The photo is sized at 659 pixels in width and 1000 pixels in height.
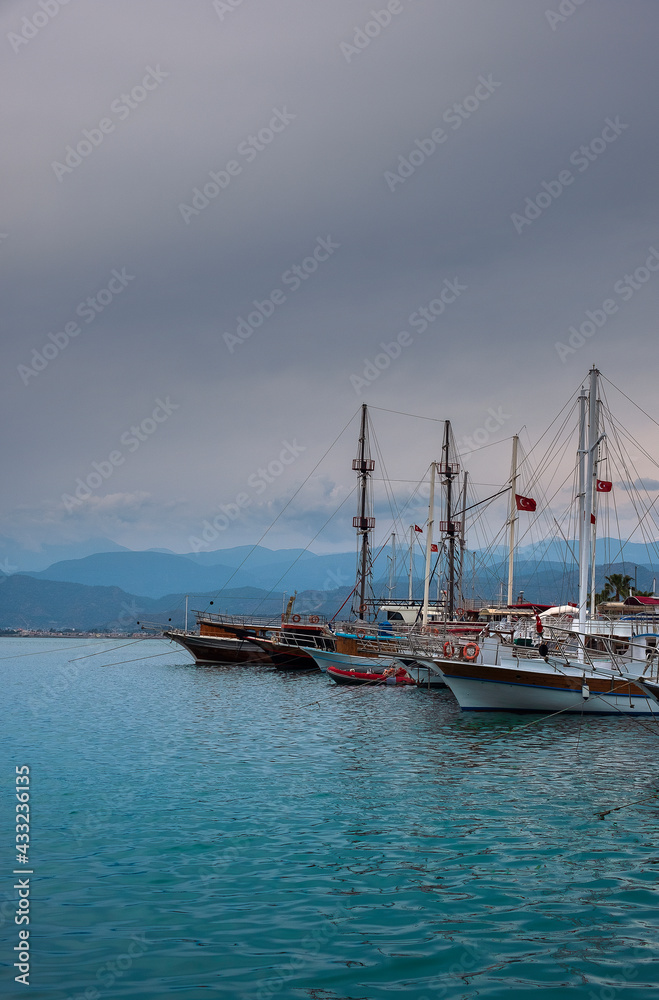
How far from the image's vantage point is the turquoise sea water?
10.2 m

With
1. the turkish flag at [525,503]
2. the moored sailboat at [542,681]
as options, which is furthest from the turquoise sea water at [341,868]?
the turkish flag at [525,503]

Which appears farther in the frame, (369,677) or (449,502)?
(449,502)

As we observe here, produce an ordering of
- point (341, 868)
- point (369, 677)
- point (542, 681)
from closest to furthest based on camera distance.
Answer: point (341, 868) < point (542, 681) < point (369, 677)

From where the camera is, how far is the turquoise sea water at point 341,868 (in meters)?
10.2

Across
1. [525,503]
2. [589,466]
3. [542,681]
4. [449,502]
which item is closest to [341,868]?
[542,681]

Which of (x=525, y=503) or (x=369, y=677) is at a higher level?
(x=525, y=503)

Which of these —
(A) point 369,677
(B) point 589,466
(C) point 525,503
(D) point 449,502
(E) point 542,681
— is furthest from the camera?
(D) point 449,502

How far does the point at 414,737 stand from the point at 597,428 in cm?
2087

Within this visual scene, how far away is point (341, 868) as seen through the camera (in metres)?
14.5

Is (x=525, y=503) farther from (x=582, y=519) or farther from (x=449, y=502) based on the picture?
(x=449, y=502)

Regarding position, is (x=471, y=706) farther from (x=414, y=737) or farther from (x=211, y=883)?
(x=211, y=883)

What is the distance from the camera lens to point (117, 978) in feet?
33.2

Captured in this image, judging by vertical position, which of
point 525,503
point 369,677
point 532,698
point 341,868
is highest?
point 525,503

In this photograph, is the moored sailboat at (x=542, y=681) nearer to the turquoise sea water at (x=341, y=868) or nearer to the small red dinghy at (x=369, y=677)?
the turquoise sea water at (x=341, y=868)
